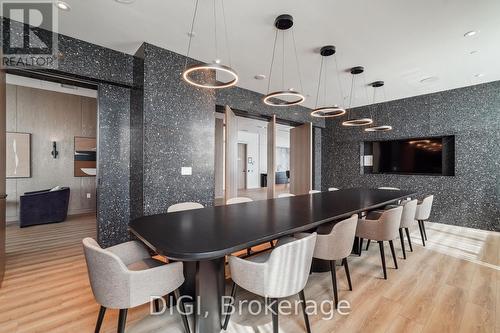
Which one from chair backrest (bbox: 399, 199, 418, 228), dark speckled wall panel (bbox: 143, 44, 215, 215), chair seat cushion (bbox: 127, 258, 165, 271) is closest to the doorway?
dark speckled wall panel (bbox: 143, 44, 215, 215)

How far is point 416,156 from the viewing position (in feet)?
18.2

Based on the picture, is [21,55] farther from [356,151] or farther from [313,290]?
[356,151]

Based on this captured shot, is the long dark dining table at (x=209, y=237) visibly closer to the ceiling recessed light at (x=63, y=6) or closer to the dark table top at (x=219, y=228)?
the dark table top at (x=219, y=228)

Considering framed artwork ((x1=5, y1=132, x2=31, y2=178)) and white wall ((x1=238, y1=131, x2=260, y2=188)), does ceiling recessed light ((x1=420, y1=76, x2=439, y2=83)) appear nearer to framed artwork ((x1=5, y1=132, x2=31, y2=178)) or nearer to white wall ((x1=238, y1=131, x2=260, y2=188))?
white wall ((x1=238, y1=131, x2=260, y2=188))

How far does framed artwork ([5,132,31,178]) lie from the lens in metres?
4.95

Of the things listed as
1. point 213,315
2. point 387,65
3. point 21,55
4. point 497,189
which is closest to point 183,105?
point 21,55

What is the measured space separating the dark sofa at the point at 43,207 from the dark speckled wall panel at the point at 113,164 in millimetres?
2642

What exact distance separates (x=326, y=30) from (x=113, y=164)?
3586 mm

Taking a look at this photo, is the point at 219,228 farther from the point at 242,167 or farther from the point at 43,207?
the point at 242,167

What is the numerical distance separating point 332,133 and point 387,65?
3.34m

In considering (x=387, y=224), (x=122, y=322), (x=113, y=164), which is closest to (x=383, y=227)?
(x=387, y=224)

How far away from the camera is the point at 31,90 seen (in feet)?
17.1

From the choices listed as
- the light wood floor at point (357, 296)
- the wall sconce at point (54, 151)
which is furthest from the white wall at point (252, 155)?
the light wood floor at point (357, 296)

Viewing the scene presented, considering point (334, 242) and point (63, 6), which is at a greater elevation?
point (63, 6)
